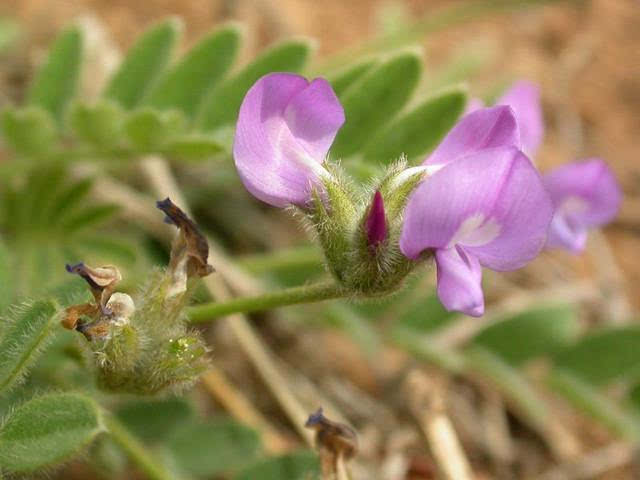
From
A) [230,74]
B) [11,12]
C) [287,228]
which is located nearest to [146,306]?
[230,74]

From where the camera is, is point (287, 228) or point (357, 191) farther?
point (287, 228)

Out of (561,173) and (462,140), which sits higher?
(561,173)

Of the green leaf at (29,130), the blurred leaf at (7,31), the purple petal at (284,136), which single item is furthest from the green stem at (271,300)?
the blurred leaf at (7,31)

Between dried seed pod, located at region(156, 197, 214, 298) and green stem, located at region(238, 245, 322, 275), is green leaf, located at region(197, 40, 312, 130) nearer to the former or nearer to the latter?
green stem, located at region(238, 245, 322, 275)

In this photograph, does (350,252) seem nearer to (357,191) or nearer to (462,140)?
(357,191)

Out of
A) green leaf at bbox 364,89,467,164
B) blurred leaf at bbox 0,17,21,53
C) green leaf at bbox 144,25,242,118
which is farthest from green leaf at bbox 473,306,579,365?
blurred leaf at bbox 0,17,21,53

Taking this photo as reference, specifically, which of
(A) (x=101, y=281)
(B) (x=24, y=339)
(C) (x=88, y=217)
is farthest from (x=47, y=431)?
(C) (x=88, y=217)
